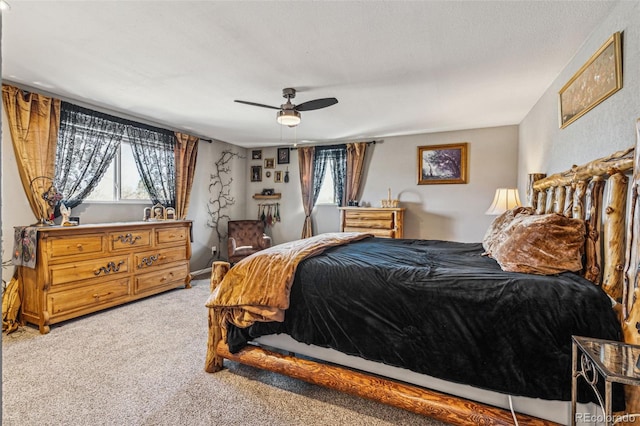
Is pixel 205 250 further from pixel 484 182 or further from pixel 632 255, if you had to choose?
pixel 632 255

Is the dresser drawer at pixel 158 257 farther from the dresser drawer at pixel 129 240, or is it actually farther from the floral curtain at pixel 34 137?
the floral curtain at pixel 34 137

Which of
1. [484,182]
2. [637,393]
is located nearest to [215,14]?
[637,393]

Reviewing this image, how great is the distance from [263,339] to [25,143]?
313 cm

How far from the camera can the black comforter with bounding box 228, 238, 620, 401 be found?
1.72 meters

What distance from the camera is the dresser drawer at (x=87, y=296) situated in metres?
3.28

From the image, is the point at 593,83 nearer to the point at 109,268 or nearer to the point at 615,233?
the point at 615,233

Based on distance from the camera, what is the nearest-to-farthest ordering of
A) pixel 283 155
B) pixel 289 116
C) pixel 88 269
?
1. pixel 289 116
2. pixel 88 269
3. pixel 283 155

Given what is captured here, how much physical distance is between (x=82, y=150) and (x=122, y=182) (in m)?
0.67

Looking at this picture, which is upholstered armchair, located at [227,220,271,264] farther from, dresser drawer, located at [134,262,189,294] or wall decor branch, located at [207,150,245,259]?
Result: dresser drawer, located at [134,262,189,294]

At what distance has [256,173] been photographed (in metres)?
6.68

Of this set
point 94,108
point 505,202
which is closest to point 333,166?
point 505,202

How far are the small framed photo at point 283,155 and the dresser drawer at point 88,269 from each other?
→ 329 centimetres

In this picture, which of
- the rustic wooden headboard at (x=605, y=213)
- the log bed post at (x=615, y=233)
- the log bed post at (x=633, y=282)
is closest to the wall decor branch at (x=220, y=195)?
the rustic wooden headboard at (x=605, y=213)
